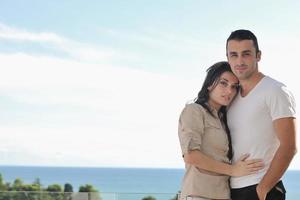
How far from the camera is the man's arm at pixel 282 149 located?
3.03 metres

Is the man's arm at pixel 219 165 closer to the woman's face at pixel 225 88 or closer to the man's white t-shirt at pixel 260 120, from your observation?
the man's white t-shirt at pixel 260 120

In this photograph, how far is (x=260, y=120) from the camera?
3098mm

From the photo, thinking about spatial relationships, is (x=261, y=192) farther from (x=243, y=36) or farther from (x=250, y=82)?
(x=243, y=36)

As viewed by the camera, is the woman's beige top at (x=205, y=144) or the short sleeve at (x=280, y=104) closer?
the short sleeve at (x=280, y=104)

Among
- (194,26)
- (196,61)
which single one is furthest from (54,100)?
(194,26)

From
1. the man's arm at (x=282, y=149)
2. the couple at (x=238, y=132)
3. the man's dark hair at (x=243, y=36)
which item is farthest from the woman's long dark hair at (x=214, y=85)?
the man's arm at (x=282, y=149)

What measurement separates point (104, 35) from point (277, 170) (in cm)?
2811

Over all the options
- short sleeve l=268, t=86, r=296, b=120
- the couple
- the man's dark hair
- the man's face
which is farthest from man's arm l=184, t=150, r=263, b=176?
the man's dark hair

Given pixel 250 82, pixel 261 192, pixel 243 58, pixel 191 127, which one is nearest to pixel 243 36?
pixel 243 58

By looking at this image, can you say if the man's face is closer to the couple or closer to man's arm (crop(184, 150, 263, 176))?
the couple

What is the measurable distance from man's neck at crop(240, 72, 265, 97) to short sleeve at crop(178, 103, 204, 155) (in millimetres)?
Result: 213

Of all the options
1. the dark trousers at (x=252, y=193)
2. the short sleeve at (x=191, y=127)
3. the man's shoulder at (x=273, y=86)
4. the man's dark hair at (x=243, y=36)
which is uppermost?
the man's dark hair at (x=243, y=36)

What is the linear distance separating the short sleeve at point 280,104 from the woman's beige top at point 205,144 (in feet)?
0.87

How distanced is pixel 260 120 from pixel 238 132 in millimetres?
121
